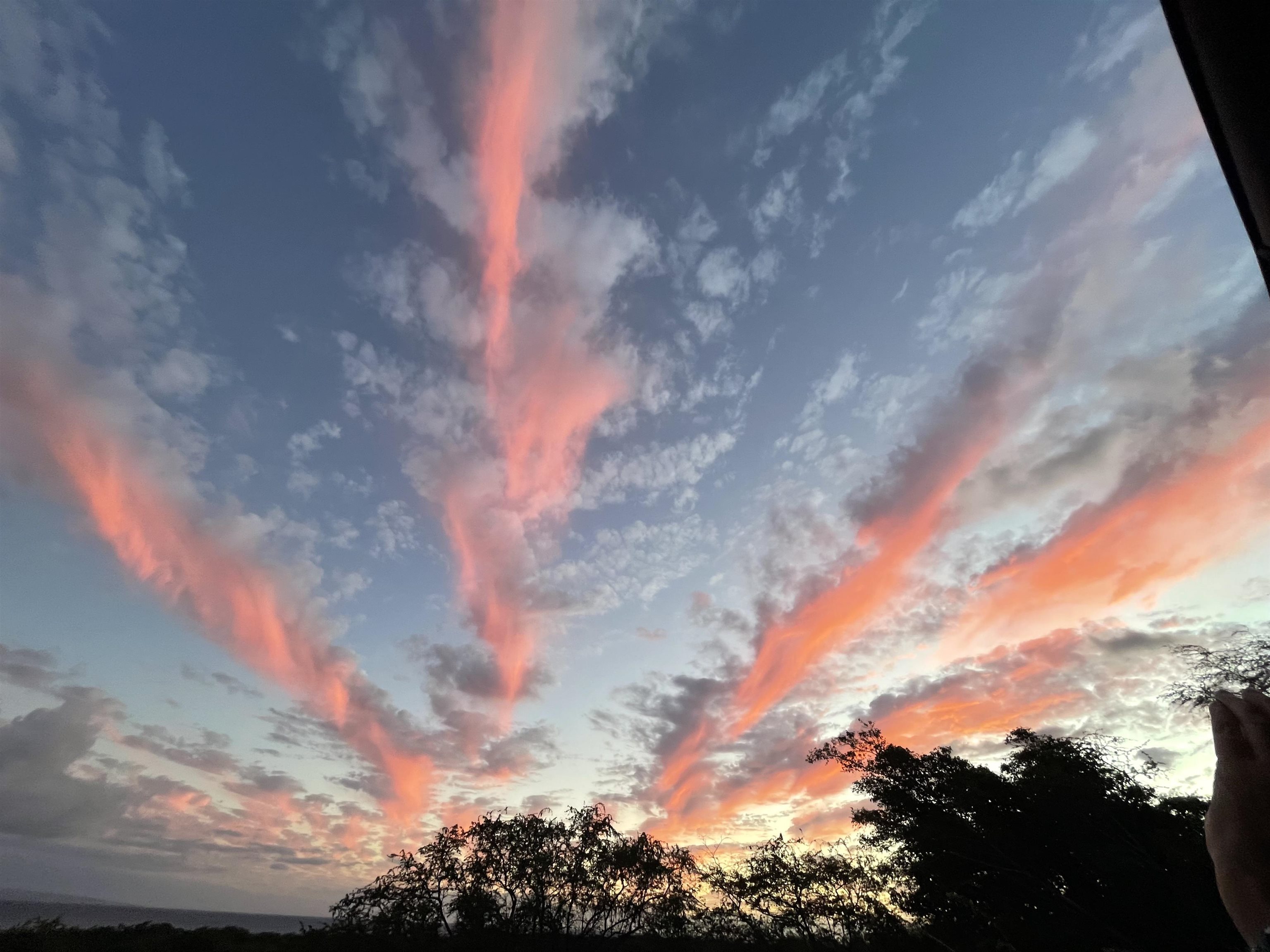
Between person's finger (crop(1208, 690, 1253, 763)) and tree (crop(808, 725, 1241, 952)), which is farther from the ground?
tree (crop(808, 725, 1241, 952))

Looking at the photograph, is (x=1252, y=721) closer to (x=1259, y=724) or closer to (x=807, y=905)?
(x=1259, y=724)

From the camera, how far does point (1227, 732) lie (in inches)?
55.4

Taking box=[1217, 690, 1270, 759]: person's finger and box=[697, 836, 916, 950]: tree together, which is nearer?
box=[1217, 690, 1270, 759]: person's finger

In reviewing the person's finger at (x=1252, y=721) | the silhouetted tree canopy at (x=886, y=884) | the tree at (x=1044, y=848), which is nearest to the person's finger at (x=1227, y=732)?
the person's finger at (x=1252, y=721)

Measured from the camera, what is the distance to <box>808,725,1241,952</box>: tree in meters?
23.7

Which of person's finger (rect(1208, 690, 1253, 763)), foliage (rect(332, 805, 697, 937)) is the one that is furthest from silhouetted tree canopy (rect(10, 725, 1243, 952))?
person's finger (rect(1208, 690, 1253, 763))

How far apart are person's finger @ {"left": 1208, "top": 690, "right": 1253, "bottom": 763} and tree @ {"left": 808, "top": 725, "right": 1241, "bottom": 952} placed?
1150 inches

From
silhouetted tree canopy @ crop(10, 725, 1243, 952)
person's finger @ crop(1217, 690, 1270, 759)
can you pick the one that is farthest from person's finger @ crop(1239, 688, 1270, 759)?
silhouetted tree canopy @ crop(10, 725, 1243, 952)

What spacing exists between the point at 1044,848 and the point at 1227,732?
122ft

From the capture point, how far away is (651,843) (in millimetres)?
26297

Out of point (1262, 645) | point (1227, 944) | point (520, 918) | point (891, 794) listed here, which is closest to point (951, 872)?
point (891, 794)

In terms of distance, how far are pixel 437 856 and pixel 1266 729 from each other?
87.5ft

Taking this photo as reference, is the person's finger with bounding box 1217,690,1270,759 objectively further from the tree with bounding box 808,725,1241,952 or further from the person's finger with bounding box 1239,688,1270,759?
the tree with bounding box 808,725,1241,952

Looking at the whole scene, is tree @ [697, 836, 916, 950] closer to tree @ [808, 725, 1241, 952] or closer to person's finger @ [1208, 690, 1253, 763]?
tree @ [808, 725, 1241, 952]
